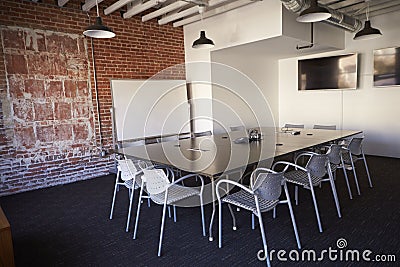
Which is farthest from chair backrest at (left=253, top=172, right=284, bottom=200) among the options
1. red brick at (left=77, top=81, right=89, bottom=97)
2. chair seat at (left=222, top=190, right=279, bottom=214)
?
red brick at (left=77, top=81, right=89, bottom=97)

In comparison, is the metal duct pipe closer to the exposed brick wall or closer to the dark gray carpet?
the dark gray carpet

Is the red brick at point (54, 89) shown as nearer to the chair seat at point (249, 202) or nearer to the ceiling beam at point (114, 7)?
the ceiling beam at point (114, 7)


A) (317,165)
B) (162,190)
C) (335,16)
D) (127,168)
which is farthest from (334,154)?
(335,16)

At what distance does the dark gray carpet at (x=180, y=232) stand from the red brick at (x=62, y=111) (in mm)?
1404

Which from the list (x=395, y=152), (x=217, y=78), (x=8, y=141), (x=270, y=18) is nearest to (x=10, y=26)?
(x=8, y=141)

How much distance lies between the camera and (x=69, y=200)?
4.02 meters

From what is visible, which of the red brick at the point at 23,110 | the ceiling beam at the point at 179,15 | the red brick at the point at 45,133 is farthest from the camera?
the ceiling beam at the point at 179,15

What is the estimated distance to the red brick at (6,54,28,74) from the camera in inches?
166

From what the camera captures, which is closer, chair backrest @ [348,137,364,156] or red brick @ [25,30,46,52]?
chair backrest @ [348,137,364,156]

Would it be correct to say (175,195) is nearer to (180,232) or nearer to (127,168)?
(180,232)

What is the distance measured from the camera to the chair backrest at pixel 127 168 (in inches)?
117

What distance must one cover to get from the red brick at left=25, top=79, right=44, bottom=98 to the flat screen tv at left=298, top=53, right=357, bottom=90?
18.0ft

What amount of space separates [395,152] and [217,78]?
397 cm

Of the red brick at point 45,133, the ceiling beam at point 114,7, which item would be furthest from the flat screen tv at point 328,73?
the red brick at point 45,133
